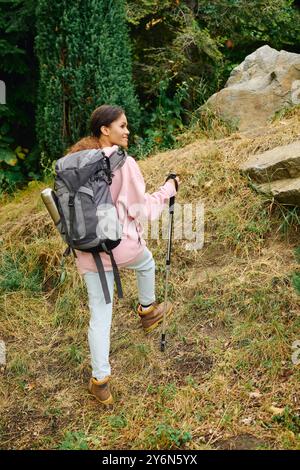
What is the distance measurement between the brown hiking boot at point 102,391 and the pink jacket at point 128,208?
2.66ft

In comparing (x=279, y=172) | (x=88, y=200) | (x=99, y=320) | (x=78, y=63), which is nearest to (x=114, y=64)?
(x=78, y=63)

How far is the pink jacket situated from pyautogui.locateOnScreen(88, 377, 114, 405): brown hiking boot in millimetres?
810

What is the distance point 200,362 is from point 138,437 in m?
0.79

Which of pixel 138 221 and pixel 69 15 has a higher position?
pixel 69 15

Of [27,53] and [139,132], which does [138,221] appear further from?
[27,53]

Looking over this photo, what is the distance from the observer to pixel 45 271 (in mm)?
5449

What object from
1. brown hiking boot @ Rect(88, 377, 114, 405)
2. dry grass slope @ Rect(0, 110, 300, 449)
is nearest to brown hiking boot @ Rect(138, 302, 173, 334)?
dry grass slope @ Rect(0, 110, 300, 449)

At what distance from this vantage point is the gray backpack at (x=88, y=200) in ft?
11.4

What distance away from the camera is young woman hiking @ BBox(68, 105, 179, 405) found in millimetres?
3666

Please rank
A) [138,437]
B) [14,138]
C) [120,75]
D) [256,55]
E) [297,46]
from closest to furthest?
[138,437], [120,75], [256,55], [14,138], [297,46]

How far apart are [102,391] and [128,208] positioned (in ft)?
4.27

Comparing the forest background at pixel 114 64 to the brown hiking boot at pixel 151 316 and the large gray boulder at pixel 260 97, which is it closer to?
the large gray boulder at pixel 260 97

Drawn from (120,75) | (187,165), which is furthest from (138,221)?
(120,75)

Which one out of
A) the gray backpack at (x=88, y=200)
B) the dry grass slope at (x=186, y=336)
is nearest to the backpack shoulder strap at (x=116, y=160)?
the gray backpack at (x=88, y=200)
